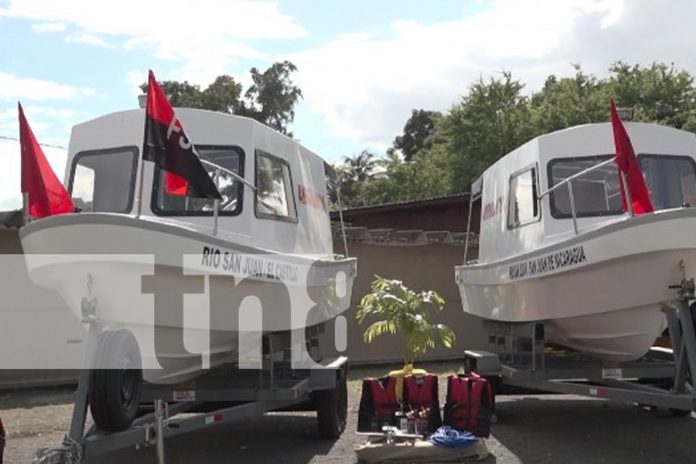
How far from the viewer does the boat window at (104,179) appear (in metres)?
7.67

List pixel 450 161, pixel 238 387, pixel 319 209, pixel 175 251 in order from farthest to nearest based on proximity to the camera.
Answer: pixel 450 161, pixel 319 209, pixel 238 387, pixel 175 251

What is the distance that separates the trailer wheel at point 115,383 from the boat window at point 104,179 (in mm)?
1915

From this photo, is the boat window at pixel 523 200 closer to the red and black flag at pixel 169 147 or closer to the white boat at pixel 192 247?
the white boat at pixel 192 247

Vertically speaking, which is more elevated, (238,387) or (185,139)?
(185,139)

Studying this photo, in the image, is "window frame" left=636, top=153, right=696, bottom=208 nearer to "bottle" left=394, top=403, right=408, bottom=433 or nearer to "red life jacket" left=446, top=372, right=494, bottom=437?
"red life jacket" left=446, top=372, right=494, bottom=437

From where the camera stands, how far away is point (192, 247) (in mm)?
6074

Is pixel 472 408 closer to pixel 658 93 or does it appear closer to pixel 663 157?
pixel 663 157

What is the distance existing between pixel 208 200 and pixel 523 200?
3367 mm

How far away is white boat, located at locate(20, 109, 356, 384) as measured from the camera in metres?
6.00

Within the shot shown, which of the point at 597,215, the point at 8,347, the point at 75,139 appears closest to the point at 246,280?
the point at 75,139

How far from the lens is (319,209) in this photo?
380 inches

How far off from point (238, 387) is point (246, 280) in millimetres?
1109

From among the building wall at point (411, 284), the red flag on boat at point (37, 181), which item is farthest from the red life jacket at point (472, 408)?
the building wall at point (411, 284)

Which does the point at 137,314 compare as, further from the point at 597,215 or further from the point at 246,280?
the point at 597,215
